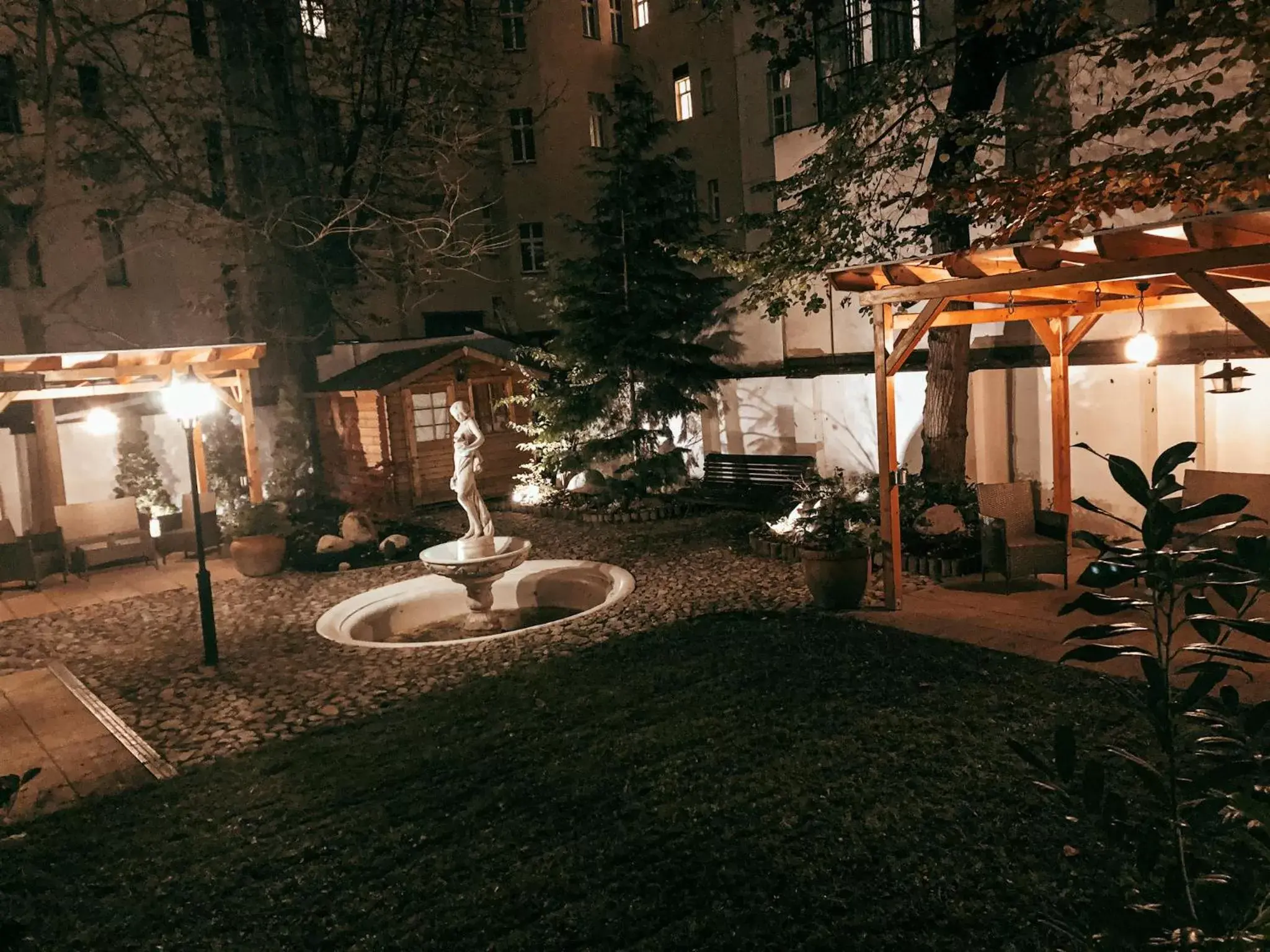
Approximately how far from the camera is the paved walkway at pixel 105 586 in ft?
38.2

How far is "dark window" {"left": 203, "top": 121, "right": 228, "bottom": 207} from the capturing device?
67.1 feet

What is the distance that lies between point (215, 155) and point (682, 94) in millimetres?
13280

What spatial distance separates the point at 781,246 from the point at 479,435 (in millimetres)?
4750

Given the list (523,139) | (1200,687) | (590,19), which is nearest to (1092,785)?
(1200,687)

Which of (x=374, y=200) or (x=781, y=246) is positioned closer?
(x=781, y=246)

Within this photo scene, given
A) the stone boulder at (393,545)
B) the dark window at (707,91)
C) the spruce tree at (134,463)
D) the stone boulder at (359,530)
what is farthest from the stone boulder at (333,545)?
the dark window at (707,91)

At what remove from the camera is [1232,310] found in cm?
570

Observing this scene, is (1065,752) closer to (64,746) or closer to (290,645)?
(64,746)

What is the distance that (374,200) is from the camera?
19.2 meters

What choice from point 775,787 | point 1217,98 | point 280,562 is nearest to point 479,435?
point 280,562

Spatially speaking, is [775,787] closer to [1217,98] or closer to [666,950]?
[666,950]

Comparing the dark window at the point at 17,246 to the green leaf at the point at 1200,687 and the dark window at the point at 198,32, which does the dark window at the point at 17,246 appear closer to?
the dark window at the point at 198,32

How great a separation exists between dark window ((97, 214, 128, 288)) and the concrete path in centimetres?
1418

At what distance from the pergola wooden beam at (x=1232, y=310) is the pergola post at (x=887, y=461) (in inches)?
109
